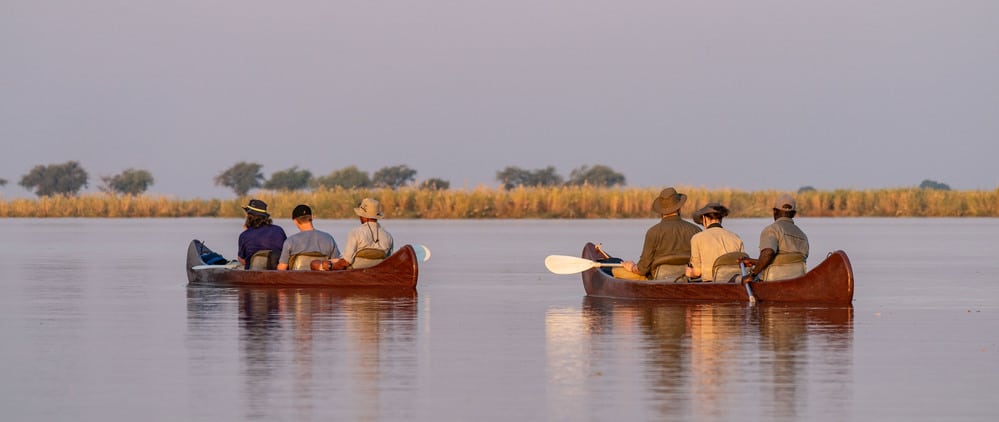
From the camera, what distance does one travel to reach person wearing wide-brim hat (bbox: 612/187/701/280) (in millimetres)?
20266

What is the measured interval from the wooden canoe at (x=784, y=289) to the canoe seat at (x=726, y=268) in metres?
0.15

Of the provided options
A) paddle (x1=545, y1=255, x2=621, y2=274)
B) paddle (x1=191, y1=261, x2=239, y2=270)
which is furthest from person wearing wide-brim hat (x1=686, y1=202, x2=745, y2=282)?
paddle (x1=191, y1=261, x2=239, y2=270)

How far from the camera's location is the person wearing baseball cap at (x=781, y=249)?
64.6 feet

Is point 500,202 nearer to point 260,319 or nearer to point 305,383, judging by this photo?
point 260,319

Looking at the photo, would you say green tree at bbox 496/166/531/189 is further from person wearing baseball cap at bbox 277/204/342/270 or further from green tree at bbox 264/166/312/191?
person wearing baseball cap at bbox 277/204/342/270

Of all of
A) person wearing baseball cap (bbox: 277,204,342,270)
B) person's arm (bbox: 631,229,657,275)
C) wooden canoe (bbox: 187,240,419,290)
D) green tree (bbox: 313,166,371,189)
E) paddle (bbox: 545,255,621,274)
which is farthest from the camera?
green tree (bbox: 313,166,371,189)

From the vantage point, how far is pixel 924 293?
22.7 metres

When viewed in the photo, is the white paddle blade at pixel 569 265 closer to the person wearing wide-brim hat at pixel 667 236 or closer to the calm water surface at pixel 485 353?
the calm water surface at pixel 485 353

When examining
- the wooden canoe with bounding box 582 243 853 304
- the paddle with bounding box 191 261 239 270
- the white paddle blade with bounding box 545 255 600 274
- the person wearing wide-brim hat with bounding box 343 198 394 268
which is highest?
the person wearing wide-brim hat with bounding box 343 198 394 268

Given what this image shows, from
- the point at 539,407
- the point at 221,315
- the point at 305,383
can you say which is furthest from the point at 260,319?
the point at 539,407

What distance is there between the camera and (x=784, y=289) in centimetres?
1983

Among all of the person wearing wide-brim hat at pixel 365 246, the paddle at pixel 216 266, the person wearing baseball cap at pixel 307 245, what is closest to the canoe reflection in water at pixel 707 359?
the person wearing wide-brim hat at pixel 365 246

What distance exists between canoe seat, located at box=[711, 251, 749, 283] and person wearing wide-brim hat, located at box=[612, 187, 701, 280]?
45 centimetres

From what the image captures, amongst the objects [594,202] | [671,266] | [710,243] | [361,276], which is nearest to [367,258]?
[361,276]
